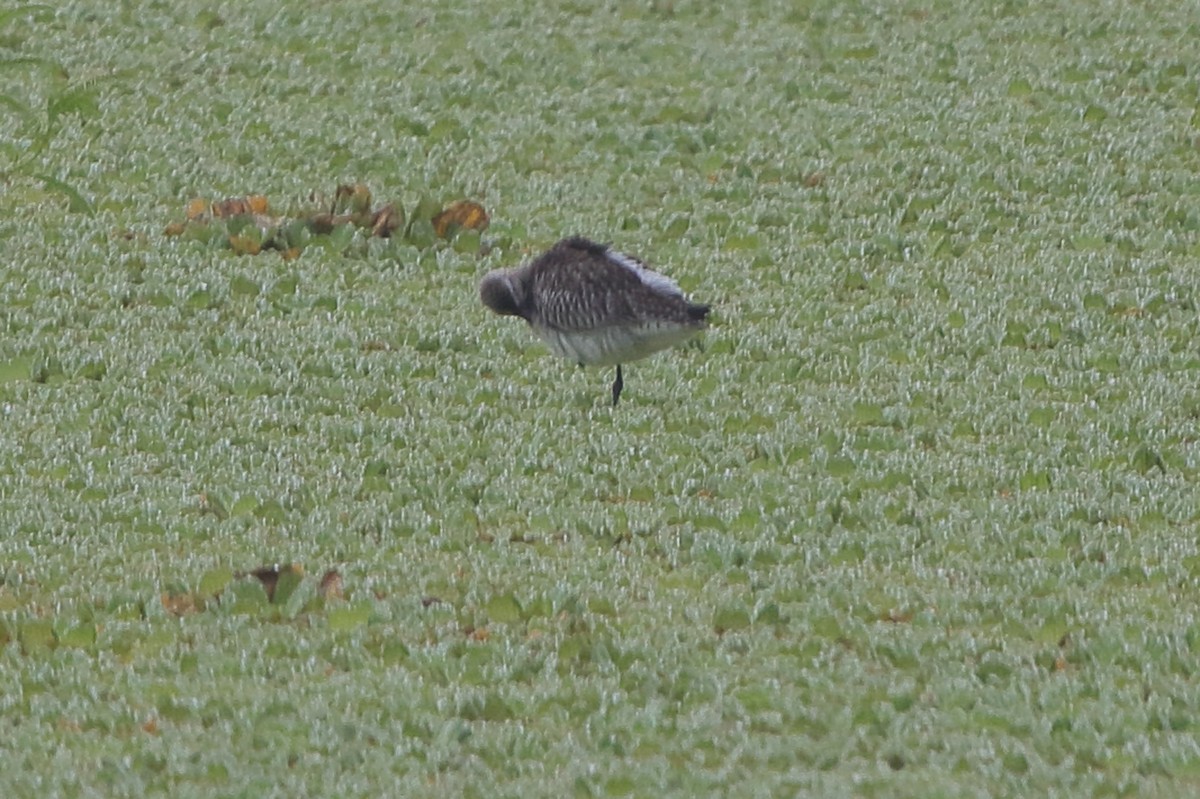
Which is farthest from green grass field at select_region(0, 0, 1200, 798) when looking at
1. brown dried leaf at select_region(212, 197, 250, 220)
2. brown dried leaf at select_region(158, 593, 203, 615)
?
brown dried leaf at select_region(212, 197, 250, 220)

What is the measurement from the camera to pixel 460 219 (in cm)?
1084

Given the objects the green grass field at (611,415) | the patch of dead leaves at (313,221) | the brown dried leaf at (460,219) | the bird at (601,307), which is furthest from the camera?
the brown dried leaf at (460,219)

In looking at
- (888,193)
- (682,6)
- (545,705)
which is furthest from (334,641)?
(682,6)

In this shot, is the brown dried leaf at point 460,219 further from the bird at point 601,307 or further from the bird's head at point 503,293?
the bird at point 601,307

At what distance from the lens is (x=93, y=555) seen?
664cm

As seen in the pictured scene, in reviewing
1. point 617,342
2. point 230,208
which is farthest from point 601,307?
point 230,208

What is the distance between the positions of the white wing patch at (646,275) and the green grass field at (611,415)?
0.46 m

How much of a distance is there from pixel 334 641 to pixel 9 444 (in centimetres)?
230

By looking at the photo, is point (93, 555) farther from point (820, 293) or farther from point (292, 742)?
point (820, 293)

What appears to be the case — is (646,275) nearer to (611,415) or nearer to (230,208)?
(611,415)

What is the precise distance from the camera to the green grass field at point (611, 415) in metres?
5.39

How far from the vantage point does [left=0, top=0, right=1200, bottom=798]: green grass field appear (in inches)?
212

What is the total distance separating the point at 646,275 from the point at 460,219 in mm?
2602

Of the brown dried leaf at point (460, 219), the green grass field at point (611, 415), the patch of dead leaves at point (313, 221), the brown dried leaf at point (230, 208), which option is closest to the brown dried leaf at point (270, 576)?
the green grass field at point (611, 415)
